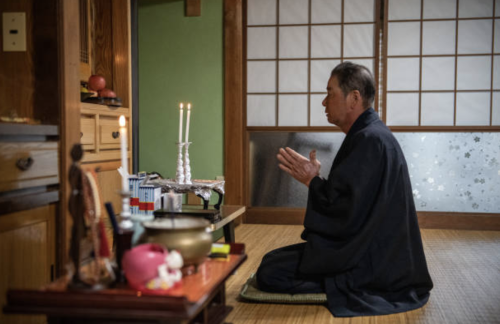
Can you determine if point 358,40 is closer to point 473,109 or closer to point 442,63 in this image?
point 442,63

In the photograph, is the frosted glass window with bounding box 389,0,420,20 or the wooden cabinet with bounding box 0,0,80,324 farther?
the frosted glass window with bounding box 389,0,420,20

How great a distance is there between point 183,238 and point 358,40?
4.07m

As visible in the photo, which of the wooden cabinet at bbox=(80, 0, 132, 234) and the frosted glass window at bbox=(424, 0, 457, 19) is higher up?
the frosted glass window at bbox=(424, 0, 457, 19)

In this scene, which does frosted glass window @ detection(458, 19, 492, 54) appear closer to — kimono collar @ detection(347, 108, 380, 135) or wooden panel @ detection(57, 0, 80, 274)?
kimono collar @ detection(347, 108, 380, 135)

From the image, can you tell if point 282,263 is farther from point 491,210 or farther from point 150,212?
point 491,210

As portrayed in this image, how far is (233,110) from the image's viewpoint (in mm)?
5070

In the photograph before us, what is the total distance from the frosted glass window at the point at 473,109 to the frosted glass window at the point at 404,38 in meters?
0.62

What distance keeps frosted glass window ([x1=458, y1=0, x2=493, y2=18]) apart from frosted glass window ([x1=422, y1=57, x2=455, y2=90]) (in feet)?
1.41

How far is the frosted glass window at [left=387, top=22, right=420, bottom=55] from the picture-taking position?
4.99 metres

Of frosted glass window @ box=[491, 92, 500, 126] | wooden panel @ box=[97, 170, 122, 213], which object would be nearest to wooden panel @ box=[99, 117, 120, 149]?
wooden panel @ box=[97, 170, 122, 213]

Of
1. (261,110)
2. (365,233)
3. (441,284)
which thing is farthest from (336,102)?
(261,110)

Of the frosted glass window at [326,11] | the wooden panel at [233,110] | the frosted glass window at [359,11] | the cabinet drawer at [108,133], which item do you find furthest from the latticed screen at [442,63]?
the cabinet drawer at [108,133]

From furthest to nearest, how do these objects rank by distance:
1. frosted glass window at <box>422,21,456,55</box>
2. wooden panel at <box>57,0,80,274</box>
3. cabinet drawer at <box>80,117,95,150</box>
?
frosted glass window at <box>422,21,456,55</box>
cabinet drawer at <box>80,117,95,150</box>
wooden panel at <box>57,0,80,274</box>

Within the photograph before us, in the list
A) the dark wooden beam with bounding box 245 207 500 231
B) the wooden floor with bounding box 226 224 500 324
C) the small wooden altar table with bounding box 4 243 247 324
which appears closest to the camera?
the small wooden altar table with bounding box 4 243 247 324
